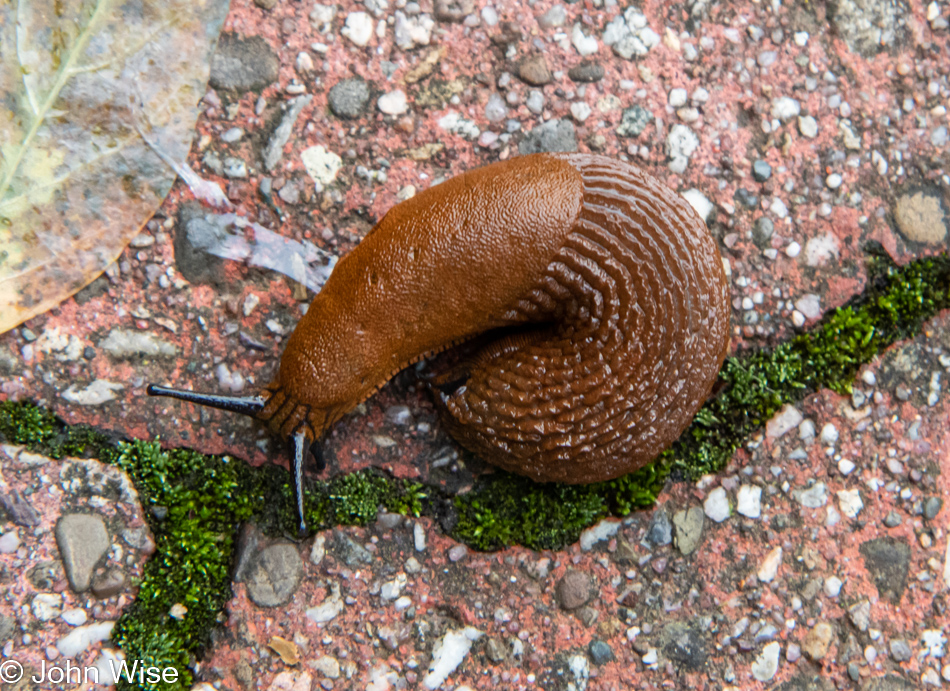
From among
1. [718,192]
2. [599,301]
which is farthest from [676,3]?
[599,301]

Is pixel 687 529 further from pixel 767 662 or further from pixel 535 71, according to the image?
pixel 535 71

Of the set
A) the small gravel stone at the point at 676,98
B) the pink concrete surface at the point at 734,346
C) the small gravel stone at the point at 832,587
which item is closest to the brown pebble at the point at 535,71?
the pink concrete surface at the point at 734,346

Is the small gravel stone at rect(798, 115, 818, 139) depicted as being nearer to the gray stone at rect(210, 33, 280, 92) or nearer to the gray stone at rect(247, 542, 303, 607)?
the gray stone at rect(210, 33, 280, 92)

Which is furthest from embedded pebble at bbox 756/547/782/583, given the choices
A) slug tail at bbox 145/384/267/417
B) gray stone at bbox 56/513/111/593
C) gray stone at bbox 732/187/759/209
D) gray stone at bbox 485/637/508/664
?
gray stone at bbox 56/513/111/593

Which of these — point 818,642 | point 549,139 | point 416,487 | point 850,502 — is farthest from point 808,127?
point 416,487

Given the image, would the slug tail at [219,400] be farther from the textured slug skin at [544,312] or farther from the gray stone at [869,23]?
the gray stone at [869,23]
